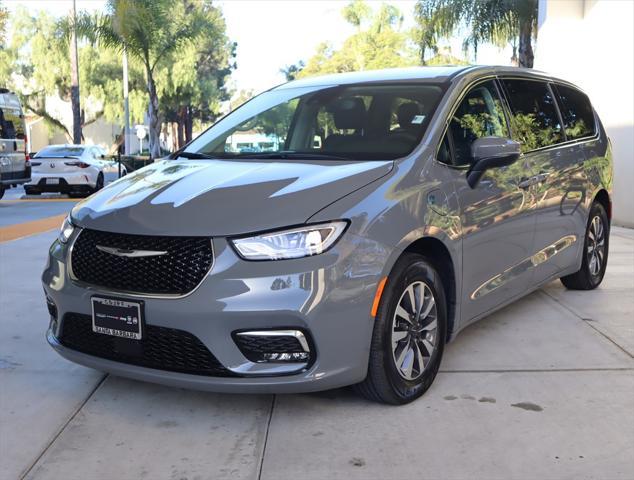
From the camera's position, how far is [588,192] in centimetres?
543

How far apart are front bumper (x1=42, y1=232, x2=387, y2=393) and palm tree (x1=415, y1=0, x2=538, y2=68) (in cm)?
1501

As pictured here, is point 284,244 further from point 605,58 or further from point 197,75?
point 197,75

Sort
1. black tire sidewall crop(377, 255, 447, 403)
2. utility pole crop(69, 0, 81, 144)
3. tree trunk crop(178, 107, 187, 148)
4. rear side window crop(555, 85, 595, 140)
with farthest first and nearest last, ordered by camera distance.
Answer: tree trunk crop(178, 107, 187, 148) → utility pole crop(69, 0, 81, 144) → rear side window crop(555, 85, 595, 140) → black tire sidewall crop(377, 255, 447, 403)

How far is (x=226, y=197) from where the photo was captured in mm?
3293

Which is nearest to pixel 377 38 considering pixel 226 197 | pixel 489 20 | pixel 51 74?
pixel 51 74

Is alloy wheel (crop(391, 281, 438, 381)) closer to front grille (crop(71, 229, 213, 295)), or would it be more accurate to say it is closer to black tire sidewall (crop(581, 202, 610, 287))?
front grille (crop(71, 229, 213, 295))

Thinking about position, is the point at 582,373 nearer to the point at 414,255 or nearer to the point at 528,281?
the point at 528,281

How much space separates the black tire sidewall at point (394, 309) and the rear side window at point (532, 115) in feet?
4.53

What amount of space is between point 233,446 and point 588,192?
3.55 meters

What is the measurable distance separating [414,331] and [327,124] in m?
1.44

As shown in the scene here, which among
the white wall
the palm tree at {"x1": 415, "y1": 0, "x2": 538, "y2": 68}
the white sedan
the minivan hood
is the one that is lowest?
the white sedan

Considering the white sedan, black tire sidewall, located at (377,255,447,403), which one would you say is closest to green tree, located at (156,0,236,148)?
the white sedan

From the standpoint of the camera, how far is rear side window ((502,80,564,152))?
4.63 meters

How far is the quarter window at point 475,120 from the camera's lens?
13.0ft
